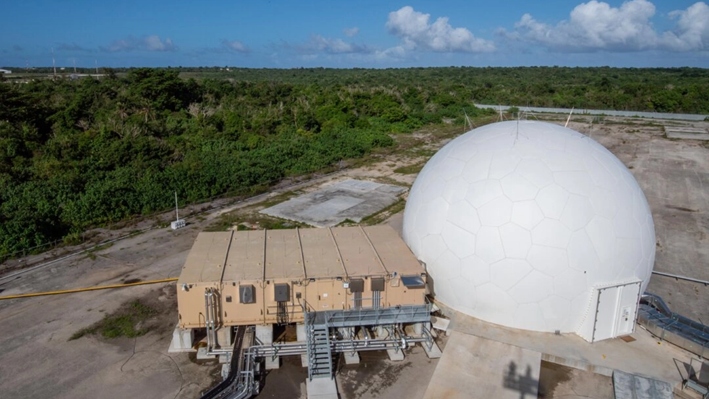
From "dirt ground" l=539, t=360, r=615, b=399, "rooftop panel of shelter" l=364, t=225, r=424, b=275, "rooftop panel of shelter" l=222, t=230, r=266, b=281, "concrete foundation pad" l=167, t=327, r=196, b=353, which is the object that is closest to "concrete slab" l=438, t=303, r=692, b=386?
"dirt ground" l=539, t=360, r=615, b=399

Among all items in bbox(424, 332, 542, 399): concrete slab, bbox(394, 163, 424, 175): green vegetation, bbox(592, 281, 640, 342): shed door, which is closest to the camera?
bbox(424, 332, 542, 399): concrete slab

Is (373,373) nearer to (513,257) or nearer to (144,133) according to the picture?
(513,257)

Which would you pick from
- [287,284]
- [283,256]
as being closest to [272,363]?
[287,284]

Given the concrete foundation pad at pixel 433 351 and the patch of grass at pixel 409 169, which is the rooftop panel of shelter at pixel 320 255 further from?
the patch of grass at pixel 409 169

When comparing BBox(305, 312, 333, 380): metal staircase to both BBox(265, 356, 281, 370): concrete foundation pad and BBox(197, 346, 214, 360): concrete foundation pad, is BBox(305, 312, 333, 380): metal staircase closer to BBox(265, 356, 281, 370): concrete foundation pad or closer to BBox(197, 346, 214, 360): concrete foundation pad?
BBox(265, 356, 281, 370): concrete foundation pad

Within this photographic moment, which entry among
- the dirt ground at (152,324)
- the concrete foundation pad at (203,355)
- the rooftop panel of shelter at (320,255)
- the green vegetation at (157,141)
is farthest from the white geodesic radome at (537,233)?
the green vegetation at (157,141)

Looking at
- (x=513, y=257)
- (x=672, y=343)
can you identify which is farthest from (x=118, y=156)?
(x=672, y=343)

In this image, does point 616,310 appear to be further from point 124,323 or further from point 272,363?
point 124,323
